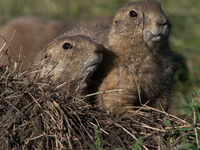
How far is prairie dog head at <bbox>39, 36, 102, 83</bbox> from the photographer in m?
3.58

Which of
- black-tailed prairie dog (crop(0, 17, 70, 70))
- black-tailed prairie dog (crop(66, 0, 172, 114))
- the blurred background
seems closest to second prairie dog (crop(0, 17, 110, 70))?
black-tailed prairie dog (crop(0, 17, 70, 70))

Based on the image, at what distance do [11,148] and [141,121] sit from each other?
54.1 inches

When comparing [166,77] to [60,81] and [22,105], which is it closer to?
[60,81]

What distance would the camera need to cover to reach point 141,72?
379 cm

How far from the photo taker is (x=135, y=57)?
3705 millimetres

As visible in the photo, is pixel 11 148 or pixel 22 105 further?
pixel 22 105

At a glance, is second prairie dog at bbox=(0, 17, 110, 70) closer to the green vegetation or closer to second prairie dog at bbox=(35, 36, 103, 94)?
the green vegetation

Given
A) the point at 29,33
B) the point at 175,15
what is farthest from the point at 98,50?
the point at 175,15

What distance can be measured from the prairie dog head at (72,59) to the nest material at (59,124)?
1.50 feet

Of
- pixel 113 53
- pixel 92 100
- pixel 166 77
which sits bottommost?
pixel 92 100

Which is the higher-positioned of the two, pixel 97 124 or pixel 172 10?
pixel 172 10

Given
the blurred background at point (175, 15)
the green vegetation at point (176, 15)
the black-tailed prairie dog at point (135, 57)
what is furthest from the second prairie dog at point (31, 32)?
the black-tailed prairie dog at point (135, 57)

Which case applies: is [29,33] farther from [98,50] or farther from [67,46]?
[98,50]

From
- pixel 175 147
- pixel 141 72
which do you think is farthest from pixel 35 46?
pixel 175 147
